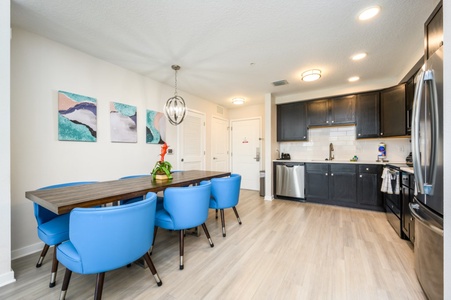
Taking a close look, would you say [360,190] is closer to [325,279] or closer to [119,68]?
[325,279]

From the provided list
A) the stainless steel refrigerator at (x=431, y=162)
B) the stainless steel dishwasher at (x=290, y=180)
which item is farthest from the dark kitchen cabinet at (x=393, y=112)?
the stainless steel refrigerator at (x=431, y=162)

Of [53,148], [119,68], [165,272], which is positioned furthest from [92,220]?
[119,68]

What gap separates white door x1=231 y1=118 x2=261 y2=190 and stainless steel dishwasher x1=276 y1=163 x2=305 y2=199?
1.02 metres

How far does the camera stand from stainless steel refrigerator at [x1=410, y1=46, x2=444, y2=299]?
4.08 ft

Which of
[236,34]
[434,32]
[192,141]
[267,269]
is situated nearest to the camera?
[434,32]

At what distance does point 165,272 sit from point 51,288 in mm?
942

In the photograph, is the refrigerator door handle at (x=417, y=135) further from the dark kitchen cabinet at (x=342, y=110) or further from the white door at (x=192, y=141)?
the white door at (x=192, y=141)

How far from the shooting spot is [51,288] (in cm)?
162

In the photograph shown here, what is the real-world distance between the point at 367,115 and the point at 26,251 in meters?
5.89

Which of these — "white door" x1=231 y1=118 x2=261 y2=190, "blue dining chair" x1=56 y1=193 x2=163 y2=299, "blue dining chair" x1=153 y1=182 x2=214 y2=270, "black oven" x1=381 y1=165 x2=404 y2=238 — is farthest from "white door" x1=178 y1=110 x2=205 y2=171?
"black oven" x1=381 y1=165 x2=404 y2=238

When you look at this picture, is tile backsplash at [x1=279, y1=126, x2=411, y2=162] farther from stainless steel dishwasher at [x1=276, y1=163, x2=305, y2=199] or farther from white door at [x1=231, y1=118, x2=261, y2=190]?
white door at [x1=231, y1=118, x2=261, y2=190]

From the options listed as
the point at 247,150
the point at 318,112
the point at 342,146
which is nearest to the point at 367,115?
the point at 342,146

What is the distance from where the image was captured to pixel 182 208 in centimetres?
193
